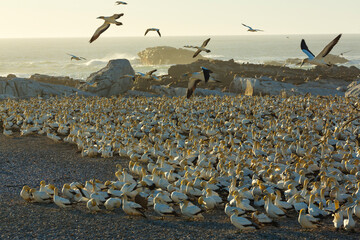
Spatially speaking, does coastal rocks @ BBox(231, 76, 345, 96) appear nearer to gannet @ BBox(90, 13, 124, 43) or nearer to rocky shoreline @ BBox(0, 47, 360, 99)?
rocky shoreline @ BBox(0, 47, 360, 99)

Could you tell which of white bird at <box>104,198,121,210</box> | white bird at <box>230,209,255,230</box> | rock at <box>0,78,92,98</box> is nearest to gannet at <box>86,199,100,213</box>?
white bird at <box>104,198,121,210</box>

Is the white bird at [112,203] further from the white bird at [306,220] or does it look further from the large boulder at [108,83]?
the large boulder at [108,83]

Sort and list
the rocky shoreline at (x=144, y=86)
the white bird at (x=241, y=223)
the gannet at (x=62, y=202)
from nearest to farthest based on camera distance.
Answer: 1. the white bird at (x=241, y=223)
2. the gannet at (x=62, y=202)
3. the rocky shoreline at (x=144, y=86)

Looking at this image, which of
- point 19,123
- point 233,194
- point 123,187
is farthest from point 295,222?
point 19,123

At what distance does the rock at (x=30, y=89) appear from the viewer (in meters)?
34.2

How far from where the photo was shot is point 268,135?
57.8ft

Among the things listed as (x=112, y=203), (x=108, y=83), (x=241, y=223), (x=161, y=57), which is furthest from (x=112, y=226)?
(x=161, y=57)

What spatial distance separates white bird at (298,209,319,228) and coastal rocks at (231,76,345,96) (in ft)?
77.6

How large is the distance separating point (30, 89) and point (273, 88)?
64.5 ft

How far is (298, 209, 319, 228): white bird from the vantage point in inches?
375

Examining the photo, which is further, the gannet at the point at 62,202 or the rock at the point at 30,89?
the rock at the point at 30,89

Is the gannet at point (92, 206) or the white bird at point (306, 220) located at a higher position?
the white bird at point (306, 220)

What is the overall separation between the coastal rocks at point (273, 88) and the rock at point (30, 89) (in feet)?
42.2

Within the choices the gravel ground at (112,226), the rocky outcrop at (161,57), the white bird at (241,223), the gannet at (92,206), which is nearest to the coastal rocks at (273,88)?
the gravel ground at (112,226)
